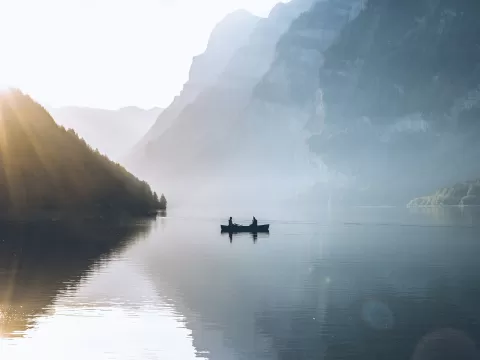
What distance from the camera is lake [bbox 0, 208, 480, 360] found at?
45.2 m

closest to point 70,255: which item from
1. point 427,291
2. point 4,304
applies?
point 4,304

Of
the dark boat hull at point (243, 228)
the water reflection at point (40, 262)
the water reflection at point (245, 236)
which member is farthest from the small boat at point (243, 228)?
the water reflection at point (40, 262)

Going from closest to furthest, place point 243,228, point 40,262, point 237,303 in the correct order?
1. point 237,303
2. point 40,262
3. point 243,228

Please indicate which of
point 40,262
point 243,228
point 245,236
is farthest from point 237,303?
point 243,228

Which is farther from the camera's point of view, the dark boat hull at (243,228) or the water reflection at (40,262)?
the dark boat hull at (243,228)

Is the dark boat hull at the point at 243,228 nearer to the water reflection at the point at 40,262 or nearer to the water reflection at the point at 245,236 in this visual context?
the water reflection at the point at 245,236

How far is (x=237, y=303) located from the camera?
205ft

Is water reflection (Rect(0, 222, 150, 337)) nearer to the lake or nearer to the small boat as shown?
the lake

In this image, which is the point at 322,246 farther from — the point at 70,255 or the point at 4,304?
the point at 4,304

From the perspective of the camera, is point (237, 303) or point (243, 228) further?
point (243, 228)

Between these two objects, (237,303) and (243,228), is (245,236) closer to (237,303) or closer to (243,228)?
(243,228)

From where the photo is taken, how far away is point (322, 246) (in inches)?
5032

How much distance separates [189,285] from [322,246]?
189ft

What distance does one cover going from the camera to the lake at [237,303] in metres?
45.2
